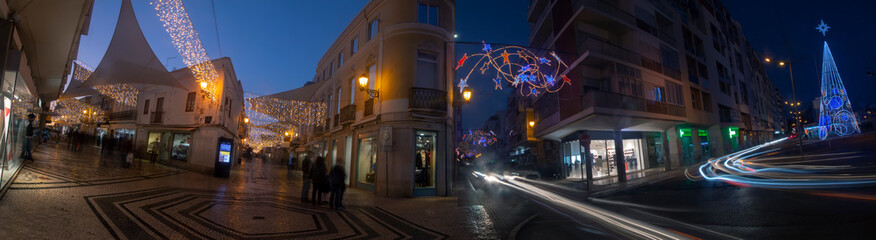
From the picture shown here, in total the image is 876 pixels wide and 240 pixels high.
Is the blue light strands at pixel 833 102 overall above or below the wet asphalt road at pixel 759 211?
above

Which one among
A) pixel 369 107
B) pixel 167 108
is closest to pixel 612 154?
pixel 369 107

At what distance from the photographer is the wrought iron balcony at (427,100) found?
11.8 m

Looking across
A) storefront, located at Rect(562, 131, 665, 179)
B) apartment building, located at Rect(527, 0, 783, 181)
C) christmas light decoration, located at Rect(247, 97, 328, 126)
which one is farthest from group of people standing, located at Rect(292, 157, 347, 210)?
storefront, located at Rect(562, 131, 665, 179)

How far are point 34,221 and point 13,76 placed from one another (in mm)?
2589

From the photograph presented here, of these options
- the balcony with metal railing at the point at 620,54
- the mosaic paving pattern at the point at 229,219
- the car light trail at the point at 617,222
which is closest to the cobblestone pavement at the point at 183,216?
the mosaic paving pattern at the point at 229,219

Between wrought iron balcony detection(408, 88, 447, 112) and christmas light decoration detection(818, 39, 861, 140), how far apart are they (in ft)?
118

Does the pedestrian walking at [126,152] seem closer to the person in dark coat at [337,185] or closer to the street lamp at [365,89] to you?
the street lamp at [365,89]

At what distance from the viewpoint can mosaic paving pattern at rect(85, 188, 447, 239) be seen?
4.85 m

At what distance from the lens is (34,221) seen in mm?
4402

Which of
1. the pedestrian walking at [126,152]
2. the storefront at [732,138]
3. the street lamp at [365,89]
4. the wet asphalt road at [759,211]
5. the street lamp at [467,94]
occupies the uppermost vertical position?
the street lamp at [365,89]

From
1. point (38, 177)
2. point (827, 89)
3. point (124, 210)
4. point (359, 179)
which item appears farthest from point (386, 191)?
point (827, 89)

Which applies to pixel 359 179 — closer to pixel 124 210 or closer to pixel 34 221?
pixel 124 210

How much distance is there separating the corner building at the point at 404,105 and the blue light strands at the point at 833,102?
117 ft

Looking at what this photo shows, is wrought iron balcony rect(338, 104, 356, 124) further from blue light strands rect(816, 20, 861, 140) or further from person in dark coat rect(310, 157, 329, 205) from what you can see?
blue light strands rect(816, 20, 861, 140)
